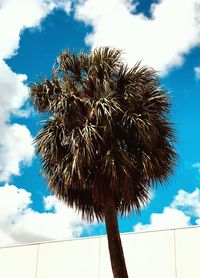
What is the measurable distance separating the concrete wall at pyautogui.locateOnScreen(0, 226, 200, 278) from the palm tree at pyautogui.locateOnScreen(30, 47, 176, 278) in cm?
365

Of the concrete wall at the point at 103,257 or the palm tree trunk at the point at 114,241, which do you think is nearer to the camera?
the palm tree trunk at the point at 114,241

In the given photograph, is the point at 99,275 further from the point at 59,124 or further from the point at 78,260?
the point at 59,124

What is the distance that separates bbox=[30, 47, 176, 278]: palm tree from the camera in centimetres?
1195

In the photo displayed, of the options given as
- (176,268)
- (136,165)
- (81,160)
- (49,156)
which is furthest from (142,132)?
(176,268)

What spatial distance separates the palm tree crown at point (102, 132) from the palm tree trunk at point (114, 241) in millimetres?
276

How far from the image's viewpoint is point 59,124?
1297 centimetres

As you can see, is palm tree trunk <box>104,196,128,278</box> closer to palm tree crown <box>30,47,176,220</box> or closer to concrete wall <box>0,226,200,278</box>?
palm tree crown <box>30,47,176,220</box>

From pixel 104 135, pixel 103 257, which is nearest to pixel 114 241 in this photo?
pixel 104 135

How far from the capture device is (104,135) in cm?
1220

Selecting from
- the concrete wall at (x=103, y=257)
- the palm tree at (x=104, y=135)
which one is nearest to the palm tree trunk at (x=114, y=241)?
the palm tree at (x=104, y=135)

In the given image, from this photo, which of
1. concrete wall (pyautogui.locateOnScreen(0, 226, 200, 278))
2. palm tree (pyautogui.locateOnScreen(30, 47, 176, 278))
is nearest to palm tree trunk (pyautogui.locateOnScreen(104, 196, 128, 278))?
palm tree (pyautogui.locateOnScreen(30, 47, 176, 278))

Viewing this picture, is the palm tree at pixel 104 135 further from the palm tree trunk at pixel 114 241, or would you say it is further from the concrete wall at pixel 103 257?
the concrete wall at pixel 103 257

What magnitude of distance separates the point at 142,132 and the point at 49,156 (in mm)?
2404

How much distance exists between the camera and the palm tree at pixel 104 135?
39.2ft
